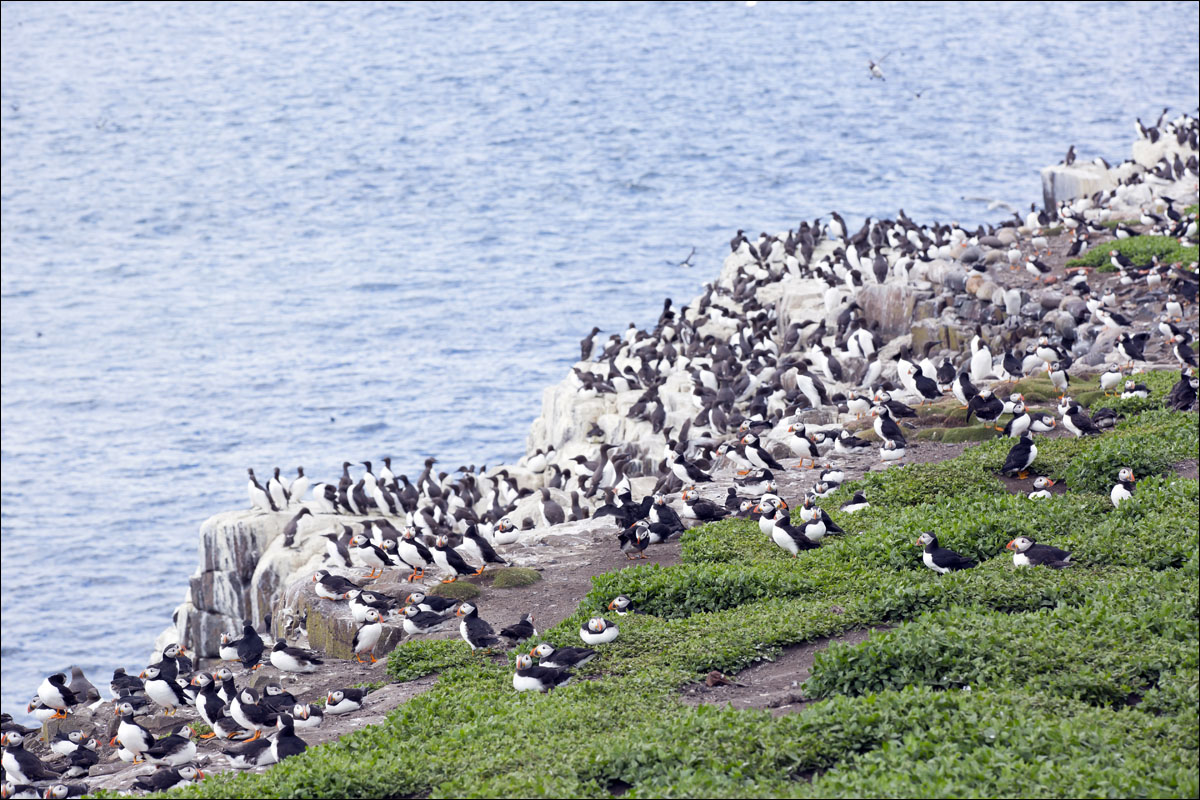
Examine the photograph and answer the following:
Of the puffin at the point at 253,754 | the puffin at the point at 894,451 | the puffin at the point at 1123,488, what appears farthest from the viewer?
the puffin at the point at 894,451

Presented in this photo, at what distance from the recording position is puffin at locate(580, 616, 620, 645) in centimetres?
1418

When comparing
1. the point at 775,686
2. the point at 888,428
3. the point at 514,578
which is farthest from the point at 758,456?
the point at 775,686

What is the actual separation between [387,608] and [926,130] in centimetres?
8933

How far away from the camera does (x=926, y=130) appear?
98.8 meters

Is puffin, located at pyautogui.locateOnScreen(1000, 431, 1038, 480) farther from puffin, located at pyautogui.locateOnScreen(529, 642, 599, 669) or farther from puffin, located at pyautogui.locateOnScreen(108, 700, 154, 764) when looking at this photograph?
puffin, located at pyautogui.locateOnScreen(108, 700, 154, 764)

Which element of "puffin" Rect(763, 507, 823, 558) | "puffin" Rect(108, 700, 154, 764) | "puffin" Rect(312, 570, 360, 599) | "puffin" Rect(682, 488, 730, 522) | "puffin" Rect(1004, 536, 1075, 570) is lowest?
"puffin" Rect(108, 700, 154, 764)

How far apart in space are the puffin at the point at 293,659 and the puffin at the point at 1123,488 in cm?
1042

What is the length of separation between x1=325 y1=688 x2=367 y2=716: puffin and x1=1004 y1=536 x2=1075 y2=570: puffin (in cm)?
762

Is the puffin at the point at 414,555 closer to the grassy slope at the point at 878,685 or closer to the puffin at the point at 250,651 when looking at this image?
the puffin at the point at 250,651

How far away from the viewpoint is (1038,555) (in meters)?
14.4

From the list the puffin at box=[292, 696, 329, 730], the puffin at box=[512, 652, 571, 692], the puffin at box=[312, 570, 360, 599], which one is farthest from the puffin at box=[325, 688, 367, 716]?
the puffin at box=[312, 570, 360, 599]

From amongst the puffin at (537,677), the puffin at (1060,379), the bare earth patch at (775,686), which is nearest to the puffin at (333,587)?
the puffin at (537,677)

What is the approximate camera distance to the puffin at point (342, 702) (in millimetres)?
14320

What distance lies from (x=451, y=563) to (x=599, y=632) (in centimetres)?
467
